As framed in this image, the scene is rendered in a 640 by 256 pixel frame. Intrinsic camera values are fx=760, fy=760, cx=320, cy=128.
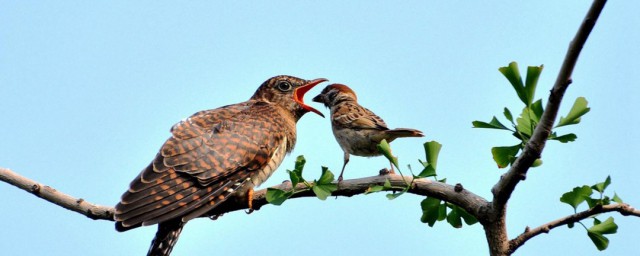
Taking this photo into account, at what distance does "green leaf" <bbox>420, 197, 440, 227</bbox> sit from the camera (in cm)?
443

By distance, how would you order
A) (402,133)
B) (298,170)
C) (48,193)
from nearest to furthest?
(298,170), (48,193), (402,133)

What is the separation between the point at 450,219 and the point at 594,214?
38.6 inches

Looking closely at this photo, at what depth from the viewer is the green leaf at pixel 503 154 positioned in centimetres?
390

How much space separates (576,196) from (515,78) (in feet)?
2.22

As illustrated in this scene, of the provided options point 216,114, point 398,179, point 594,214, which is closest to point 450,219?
point 398,179

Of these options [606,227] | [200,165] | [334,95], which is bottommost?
A: [606,227]

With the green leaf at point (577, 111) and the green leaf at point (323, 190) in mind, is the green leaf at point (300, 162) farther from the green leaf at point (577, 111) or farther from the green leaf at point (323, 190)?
the green leaf at point (577, 111)

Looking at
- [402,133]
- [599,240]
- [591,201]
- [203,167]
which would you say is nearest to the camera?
[591,201]

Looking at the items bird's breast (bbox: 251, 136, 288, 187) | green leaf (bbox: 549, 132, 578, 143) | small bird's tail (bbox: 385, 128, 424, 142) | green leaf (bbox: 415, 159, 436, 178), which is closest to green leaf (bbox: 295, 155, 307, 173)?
green leaf (bbox: 415, 159, 436, 178)

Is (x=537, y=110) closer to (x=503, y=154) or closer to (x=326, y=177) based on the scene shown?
(x=503, y=154)

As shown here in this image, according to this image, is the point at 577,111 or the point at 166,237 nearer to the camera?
the point at 577,111

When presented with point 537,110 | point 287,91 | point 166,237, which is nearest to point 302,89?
point 287,91

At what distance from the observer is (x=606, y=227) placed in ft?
12.7

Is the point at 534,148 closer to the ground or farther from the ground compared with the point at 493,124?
closer to the ground
